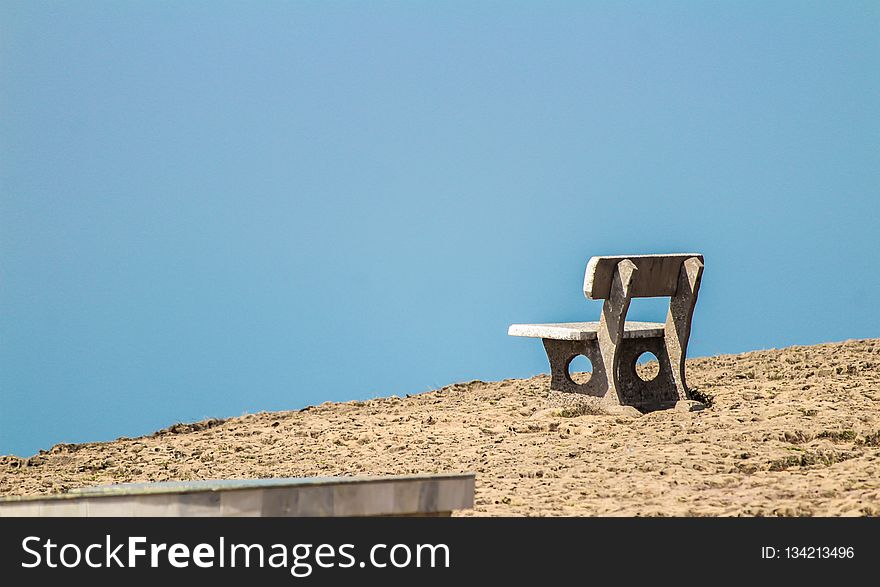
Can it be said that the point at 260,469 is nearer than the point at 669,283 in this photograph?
Yes

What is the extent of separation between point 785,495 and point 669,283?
4.45 meters

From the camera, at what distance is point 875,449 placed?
8.79 metres

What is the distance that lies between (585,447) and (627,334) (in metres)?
2.05

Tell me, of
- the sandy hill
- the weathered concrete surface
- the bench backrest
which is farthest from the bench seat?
the weathered concrete surface

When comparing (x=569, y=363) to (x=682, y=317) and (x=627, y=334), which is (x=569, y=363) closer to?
(x=627, y=334)

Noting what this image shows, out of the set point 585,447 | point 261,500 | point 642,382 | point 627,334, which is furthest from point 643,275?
point 261,500

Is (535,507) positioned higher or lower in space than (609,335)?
lower

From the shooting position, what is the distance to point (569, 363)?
11781mm

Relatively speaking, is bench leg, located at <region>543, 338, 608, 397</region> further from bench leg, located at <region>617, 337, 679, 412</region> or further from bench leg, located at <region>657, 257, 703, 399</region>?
bench leg, located at <region>657, 257, 703, 399</region>

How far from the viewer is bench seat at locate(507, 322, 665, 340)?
11336 mm
